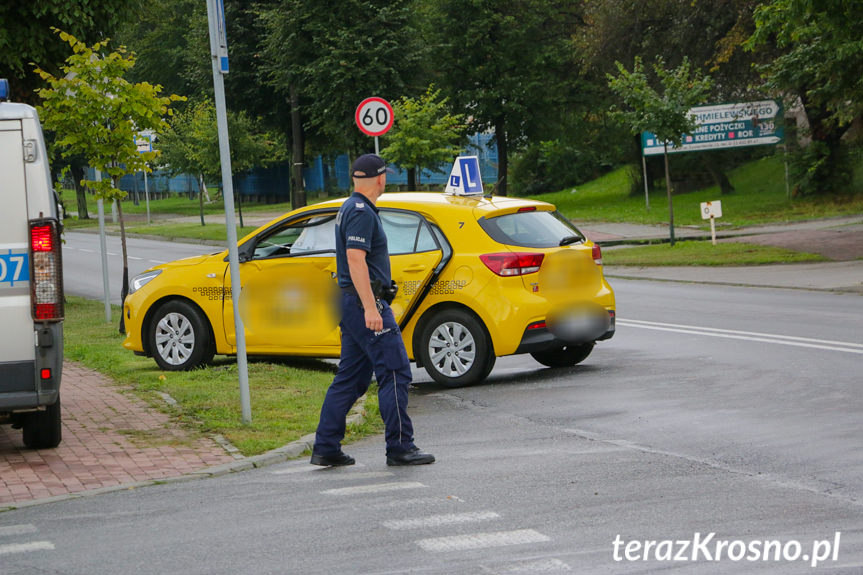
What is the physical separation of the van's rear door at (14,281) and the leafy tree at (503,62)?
39.0m

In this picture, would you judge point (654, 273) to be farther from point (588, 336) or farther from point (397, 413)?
point (397, 413)

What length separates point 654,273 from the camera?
2427cm

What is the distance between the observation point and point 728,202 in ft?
139

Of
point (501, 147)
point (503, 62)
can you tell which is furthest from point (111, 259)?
point (501, 147)

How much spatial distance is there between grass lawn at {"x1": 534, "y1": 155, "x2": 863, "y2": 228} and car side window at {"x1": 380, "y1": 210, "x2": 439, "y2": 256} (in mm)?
25099

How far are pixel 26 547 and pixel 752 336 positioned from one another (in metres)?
9.57

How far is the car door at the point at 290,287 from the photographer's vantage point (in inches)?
453

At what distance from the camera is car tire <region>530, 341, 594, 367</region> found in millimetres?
12312

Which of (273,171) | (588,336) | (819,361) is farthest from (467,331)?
(273,171)

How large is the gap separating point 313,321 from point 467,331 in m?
1.48

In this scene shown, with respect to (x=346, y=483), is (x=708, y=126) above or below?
above

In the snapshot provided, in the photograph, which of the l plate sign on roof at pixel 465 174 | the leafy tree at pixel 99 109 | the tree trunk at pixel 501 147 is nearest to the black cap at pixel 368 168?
the leafy tree at pixel 99 109

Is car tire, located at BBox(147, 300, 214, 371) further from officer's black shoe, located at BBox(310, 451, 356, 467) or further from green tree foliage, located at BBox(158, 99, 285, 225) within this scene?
green tree foliage, located at BBox(158, 99, 285, 225)

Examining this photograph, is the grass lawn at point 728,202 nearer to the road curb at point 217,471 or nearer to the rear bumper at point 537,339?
the rear bumper at point 537,339
